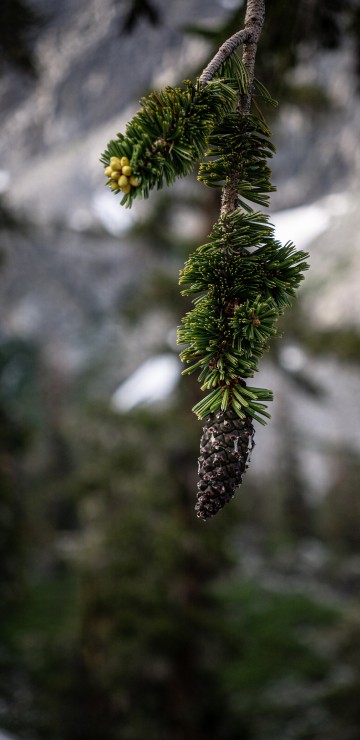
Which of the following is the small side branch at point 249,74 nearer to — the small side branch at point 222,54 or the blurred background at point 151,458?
the small side branch at point 222,54

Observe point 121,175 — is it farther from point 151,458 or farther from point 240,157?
point 151,458

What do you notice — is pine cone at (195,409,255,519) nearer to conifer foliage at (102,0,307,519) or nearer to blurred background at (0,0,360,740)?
conifer foliage at (102,0,307,519)

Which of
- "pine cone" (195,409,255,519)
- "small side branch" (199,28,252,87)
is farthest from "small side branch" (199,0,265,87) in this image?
"pine cone" (195,409,255,519)

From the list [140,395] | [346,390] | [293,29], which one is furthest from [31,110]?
[346,390]

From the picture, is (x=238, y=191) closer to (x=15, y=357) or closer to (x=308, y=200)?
(x=308, y=200)

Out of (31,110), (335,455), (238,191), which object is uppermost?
(335,455)

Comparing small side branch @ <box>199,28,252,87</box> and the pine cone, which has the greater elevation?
small side branch @ <box>199,28,252,87</box>
